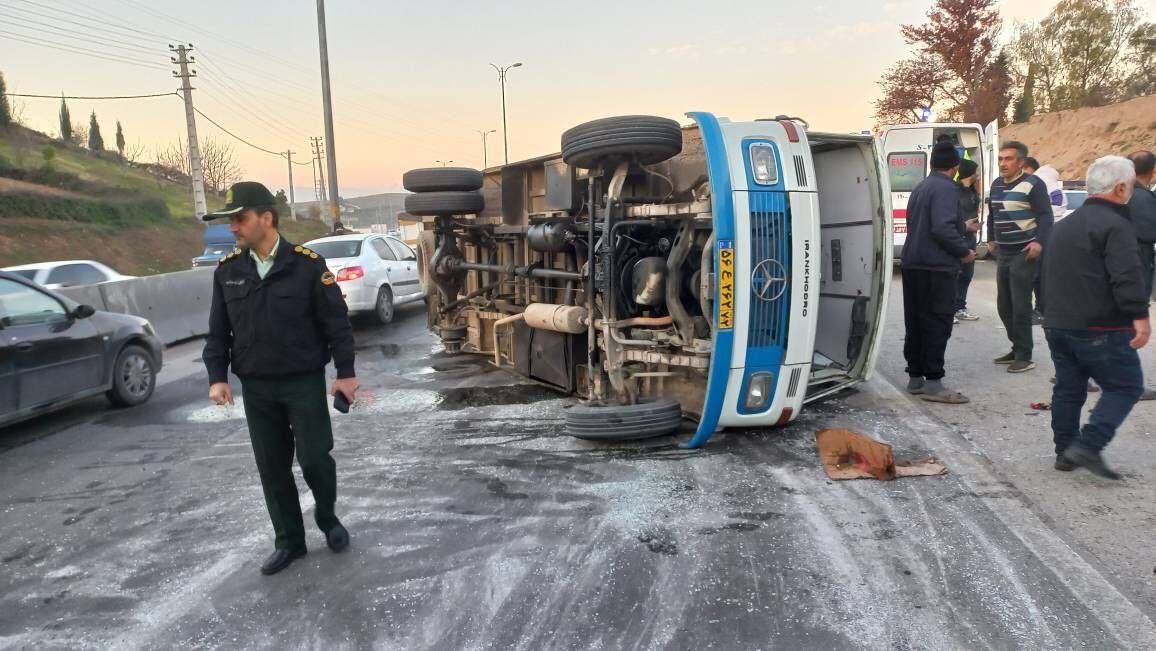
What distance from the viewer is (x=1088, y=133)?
37.2 metres

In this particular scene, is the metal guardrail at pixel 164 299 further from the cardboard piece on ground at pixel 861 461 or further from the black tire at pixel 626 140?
the cardboard piece on ground at pixel 861 461

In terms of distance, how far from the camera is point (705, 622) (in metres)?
2.85

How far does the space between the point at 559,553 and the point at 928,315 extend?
12.2ft

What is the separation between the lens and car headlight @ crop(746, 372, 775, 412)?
14.7ft

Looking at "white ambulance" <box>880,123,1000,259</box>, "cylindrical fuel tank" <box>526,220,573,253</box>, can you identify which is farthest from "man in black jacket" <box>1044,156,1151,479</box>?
"white ambulance" <box>880,123,1000,259</box>

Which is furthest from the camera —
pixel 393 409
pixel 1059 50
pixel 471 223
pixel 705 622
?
pixel 1059 50

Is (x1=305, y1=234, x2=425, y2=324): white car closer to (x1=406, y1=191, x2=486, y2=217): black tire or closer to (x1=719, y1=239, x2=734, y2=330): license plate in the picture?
(x1=406, y1=191, x2=486, y2=217): black tire

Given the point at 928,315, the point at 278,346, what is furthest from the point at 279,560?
the point at 928,315

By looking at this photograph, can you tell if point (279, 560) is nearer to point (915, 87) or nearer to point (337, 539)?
point (337, 539)

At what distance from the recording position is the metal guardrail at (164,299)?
10180mm

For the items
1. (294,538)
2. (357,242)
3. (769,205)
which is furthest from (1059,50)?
(294,538)

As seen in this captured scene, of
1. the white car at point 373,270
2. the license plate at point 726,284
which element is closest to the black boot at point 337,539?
the license plate at point 726,284

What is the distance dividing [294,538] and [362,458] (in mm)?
1546

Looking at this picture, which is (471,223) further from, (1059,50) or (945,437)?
(1059,50)
